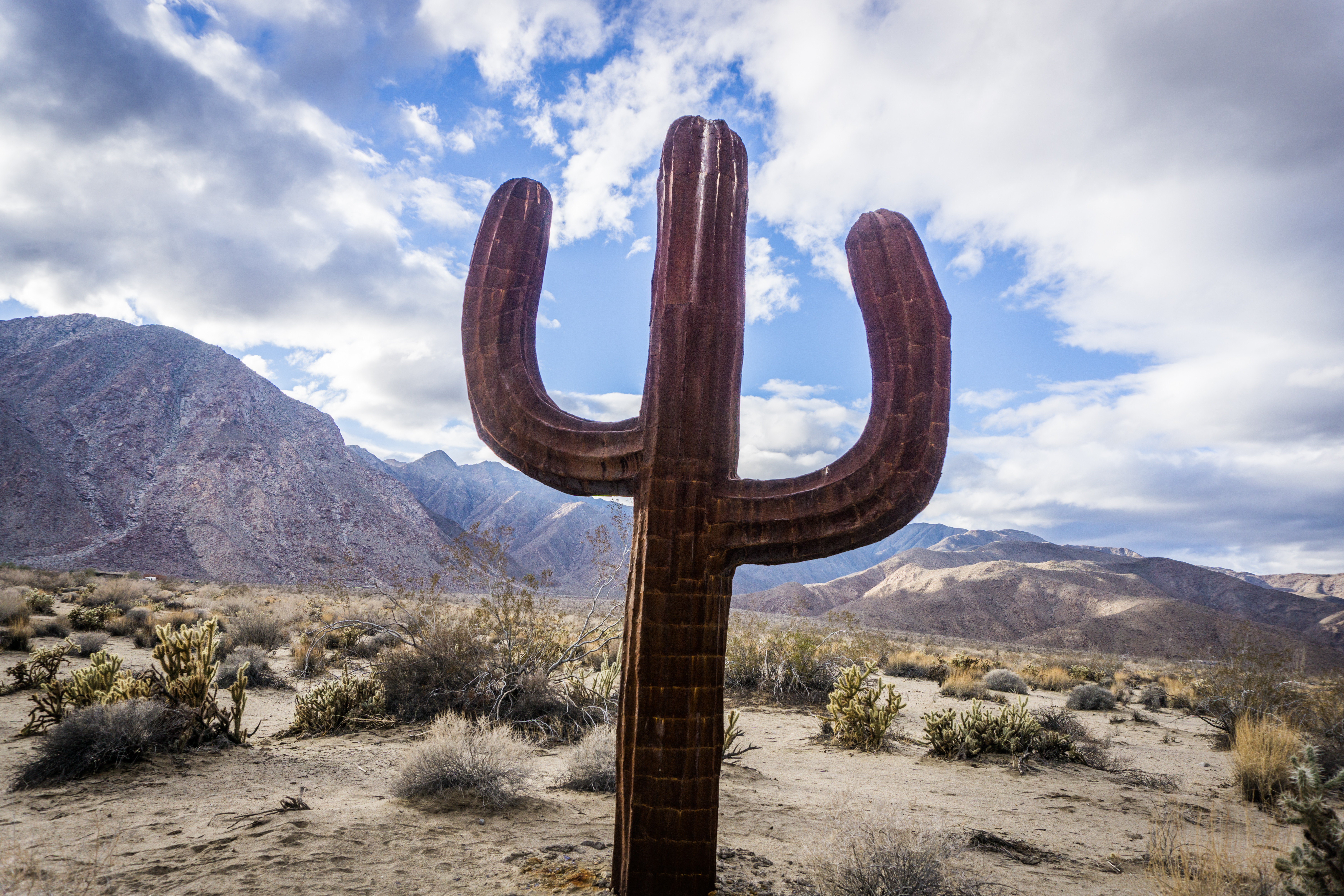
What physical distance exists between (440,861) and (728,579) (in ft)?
10.5

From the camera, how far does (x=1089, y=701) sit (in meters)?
15.4

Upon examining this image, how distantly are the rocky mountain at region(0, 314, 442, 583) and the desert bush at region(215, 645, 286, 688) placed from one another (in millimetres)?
31555

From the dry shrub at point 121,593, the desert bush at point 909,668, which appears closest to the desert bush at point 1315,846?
the desert bush at point 909,668

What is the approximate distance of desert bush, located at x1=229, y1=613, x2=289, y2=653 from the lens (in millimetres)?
16453

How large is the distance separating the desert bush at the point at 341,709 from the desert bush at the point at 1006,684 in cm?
1484

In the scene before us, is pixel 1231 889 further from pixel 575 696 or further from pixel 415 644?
pixel 415 644

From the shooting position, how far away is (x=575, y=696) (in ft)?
33.2

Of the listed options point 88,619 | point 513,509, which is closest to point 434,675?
point 88,619

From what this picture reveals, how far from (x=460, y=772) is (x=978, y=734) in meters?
7.74

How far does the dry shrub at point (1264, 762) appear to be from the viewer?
7957 mm

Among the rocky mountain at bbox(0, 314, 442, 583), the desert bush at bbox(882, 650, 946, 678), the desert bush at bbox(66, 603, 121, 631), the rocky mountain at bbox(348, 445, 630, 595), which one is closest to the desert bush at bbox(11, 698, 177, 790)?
the desert bush at bbox(66, 603, 121, 631)

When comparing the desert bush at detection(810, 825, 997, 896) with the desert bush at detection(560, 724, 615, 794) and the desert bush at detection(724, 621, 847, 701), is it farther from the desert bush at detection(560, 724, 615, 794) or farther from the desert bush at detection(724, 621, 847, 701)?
the desert bush at detection(724, 621, 847, 701)

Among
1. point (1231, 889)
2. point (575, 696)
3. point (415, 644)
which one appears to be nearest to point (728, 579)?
point (1231, 889)

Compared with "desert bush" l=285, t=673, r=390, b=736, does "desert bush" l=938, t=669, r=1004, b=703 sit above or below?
below
